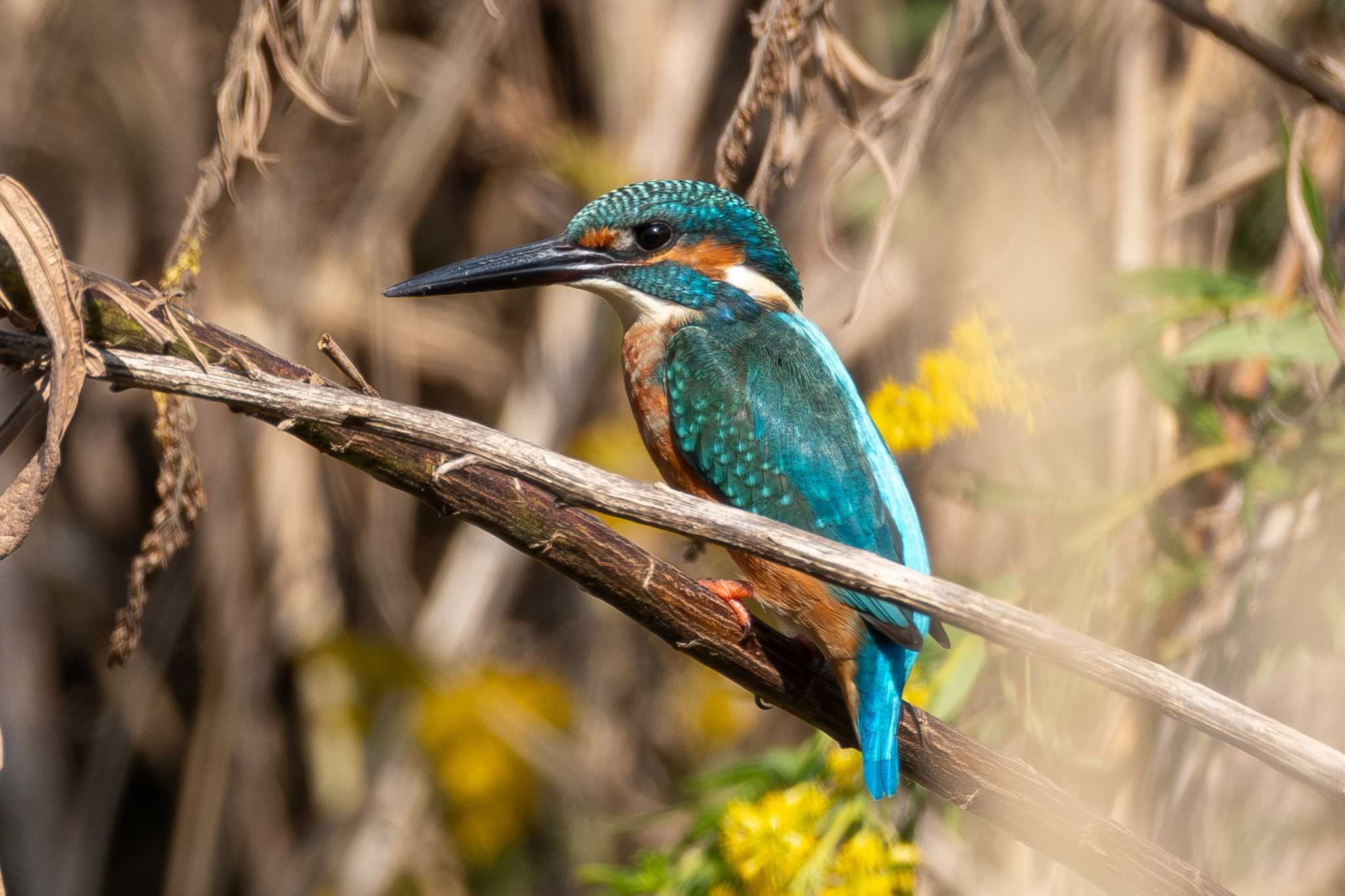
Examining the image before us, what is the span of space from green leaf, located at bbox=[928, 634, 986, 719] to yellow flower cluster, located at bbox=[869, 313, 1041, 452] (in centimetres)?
32

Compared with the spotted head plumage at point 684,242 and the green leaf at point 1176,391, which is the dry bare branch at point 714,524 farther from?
the green leaf at point 1176,391

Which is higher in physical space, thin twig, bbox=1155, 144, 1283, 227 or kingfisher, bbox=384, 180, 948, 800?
thin twig, bbox=1155, 144, 1283, 227

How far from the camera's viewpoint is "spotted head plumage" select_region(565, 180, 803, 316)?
1.96m

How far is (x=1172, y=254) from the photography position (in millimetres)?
2609

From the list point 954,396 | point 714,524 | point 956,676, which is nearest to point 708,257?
point 954,396

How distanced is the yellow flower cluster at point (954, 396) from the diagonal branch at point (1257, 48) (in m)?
0.50

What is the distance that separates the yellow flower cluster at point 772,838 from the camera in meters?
1.50

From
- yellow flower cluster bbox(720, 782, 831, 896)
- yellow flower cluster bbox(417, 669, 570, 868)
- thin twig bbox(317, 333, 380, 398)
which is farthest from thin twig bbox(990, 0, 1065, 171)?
yellow flower cluster bbox(417, 669, 570, 868)

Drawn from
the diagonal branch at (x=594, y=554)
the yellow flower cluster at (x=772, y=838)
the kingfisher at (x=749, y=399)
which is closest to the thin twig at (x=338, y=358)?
the diagonal branch at (x=594, y=554)

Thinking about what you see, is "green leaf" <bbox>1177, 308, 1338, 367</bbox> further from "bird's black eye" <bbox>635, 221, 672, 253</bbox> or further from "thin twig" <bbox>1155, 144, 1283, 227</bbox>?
"bird's black eye" <bbox>635, 221, 672, 253</bbox>

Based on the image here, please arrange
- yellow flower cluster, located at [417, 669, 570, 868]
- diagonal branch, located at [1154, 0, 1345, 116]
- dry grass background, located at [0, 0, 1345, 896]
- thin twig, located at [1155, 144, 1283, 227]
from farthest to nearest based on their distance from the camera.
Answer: yellow flower cluster, located at [417, 669, 570, 868] → dry grass background, located at [0, 0, 1345, 896] → thin twig, located at [1155, 144, 1283, 227] → diagonal branch, located at [1154, 0, 1345, 116]

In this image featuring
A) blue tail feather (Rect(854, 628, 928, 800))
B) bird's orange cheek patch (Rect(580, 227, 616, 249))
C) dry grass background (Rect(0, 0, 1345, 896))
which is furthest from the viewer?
dry grass background (Rect(0, 0, 1345, 896))

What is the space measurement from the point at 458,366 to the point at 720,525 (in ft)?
8.23

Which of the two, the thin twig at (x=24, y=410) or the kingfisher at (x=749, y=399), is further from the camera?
the kingfisher at (x=749, y=399)
